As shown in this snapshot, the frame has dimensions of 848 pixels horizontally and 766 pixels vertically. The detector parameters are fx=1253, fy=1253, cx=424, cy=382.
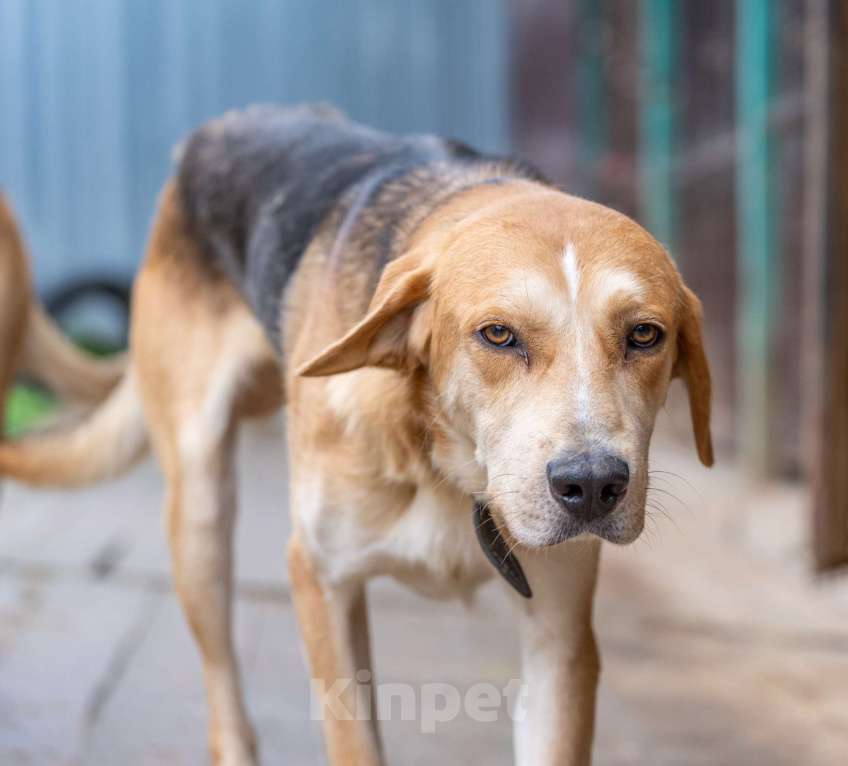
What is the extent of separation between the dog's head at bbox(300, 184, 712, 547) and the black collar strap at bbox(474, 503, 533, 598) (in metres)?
0.05

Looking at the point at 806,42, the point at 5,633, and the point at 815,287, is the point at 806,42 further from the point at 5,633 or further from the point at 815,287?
the point at 5,633

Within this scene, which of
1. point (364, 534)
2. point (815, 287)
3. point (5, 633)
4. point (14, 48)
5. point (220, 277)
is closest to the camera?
point (364, 534)

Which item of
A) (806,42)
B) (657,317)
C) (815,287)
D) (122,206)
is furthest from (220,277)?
(122,206)

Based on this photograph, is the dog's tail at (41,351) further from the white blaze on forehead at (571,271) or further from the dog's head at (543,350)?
the white blaze on forehead at (571,271)

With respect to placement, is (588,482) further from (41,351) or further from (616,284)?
(41,351)

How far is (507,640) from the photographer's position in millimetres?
4238

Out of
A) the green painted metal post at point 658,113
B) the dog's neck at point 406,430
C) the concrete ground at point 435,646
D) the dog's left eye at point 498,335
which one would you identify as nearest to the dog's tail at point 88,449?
the concrete ground at point 435,646

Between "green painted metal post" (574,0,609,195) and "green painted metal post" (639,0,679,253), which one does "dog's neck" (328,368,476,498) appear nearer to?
"green painted metal post" (639,0,679,253)

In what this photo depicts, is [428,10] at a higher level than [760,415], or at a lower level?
higher

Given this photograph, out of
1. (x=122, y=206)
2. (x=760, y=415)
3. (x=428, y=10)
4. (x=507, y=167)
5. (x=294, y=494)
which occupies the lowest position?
(x=122, y=206)

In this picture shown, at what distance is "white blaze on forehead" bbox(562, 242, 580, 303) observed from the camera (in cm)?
192

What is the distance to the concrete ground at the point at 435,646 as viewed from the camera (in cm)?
333

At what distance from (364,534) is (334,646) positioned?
280mm

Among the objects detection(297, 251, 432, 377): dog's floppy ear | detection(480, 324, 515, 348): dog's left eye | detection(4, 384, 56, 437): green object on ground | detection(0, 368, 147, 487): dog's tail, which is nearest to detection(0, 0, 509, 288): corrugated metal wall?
detection(4, 384, 56, 437): green object on ground
